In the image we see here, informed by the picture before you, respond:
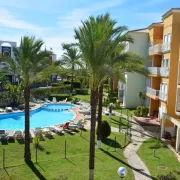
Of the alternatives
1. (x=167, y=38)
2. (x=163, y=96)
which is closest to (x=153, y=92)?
(x=163, y=96)

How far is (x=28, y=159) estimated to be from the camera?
16125 millimetres

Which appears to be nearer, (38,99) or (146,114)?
(146,114)

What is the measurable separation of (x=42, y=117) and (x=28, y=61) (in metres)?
19.2

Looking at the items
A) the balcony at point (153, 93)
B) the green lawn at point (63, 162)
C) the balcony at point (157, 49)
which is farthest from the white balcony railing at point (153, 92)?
the green lawn at point (63, 162)

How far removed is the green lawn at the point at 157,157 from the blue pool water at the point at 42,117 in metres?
13.4

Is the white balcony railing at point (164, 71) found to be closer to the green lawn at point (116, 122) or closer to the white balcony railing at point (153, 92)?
the white balcony railing at point (153, 92)

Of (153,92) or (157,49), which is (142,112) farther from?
(157,49)

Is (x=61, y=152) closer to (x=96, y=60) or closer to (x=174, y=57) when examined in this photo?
(x=96, y=60)

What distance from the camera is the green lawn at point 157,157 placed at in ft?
51.5

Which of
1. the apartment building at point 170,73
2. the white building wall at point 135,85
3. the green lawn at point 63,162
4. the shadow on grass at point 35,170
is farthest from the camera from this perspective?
the white building wall at point 135,85

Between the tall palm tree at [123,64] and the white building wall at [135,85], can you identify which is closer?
the tall palm tree at [123,64]

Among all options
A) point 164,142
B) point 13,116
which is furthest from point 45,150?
point 13,116

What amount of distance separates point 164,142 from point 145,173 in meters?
7.26

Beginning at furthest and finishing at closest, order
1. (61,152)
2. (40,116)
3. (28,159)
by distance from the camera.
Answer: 1. (40,116)
2. (61,152)
3. (28,159)
